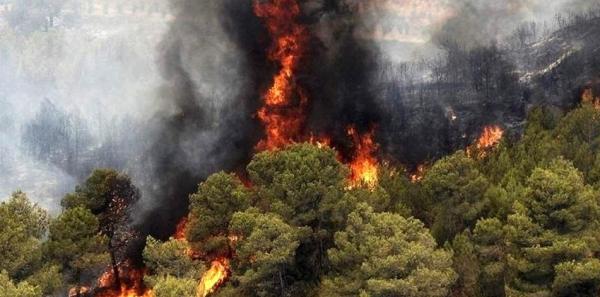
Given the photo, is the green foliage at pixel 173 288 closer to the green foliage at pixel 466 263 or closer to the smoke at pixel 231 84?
the green foliage at pixel 466 263

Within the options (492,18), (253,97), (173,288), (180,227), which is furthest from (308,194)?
(492,18)

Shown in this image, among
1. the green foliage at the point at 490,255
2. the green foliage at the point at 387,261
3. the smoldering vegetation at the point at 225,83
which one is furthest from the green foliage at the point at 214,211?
the smoldering vegetation at the point at 225,83

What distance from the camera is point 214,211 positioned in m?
42.8

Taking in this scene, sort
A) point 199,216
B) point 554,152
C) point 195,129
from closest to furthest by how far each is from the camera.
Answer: point 199,216
point 554,152
point 195,129

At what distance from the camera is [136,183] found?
6688cm

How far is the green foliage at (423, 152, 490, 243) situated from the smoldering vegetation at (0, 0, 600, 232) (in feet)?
101

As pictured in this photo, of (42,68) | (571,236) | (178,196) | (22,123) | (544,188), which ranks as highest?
(42,68)

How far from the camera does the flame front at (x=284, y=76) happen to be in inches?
2985

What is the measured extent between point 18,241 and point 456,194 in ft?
91.0

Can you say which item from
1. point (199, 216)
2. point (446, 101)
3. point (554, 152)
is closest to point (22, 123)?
point (199, 216)

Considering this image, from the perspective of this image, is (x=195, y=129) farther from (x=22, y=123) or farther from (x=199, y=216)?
(x=199, y=216)

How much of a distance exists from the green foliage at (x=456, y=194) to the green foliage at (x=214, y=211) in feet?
→ 43.3

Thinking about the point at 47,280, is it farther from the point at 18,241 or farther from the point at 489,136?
the point at 489,136

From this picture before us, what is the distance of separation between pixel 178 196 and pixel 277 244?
106 feet
